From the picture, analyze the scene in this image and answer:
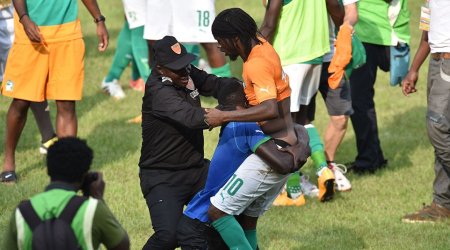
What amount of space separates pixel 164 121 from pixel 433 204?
112 inches

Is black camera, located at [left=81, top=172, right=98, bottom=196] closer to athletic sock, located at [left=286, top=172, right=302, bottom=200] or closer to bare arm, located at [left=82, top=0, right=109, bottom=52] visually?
athletic sock, located at [left=286, top=172, right=302, bottom=200]

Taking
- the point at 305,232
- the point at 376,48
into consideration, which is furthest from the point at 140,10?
the point at 305,232

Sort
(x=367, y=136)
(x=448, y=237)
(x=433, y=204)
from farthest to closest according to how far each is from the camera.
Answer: (x=367, y=136)
(x=433, y=204)
(x=448, y=237)

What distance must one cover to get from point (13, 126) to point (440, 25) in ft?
13.0

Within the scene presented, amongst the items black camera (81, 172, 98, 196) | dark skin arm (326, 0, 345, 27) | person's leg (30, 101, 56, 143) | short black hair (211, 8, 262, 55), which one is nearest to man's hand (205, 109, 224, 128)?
short black hair (211, 8, 262, 55)

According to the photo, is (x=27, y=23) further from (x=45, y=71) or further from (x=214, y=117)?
(x=214, y=117)

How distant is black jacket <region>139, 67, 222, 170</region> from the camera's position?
639 centimetres

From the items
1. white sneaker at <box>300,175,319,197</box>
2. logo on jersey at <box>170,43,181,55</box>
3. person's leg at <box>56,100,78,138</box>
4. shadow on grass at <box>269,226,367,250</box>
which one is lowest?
white sneaker at <box>300,175,319,197</box>

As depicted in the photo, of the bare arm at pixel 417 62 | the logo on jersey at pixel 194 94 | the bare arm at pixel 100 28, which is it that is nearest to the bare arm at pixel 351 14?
the bare arm at pixel 417 62

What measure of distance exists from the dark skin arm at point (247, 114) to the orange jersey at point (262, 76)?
0.17ft

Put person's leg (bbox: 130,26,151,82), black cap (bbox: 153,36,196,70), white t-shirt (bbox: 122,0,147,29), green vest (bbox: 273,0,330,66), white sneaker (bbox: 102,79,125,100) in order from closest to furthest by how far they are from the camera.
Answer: black cap (bbox: 153,36,196,70), green vest (bbox: 273,0,330,66), white t-shirt (bbox: 122,0,147,29), person's leg (bbox: 130,26,151,82), white sneaker (bbox: 102,79,125,100)

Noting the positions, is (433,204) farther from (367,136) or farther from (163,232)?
(163,232)

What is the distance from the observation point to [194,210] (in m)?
6.46

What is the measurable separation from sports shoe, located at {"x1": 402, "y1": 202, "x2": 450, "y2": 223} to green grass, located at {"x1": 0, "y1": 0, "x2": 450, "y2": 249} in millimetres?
93
